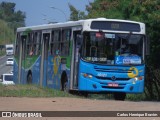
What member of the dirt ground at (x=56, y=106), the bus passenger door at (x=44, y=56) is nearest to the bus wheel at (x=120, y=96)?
the bus passenger door at (x=44, y=56)

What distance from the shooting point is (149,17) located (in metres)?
27.5

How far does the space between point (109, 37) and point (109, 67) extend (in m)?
1.17

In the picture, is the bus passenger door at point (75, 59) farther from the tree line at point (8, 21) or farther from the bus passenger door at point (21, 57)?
the tree line at point (8, 21)

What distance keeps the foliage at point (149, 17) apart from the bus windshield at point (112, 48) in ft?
4.70

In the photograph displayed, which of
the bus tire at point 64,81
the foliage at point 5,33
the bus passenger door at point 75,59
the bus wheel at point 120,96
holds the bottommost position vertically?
the foliage at point 5,33

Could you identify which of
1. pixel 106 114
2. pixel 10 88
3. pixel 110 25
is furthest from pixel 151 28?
pixel 106 114

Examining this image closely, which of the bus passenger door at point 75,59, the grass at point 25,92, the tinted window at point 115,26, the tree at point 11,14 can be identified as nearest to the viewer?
the grass at point 25,92

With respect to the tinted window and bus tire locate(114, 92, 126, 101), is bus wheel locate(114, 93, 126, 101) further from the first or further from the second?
the tinted window

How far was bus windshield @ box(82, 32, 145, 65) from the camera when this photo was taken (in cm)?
2358

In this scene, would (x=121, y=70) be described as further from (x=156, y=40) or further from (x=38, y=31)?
(x=38, y=31)

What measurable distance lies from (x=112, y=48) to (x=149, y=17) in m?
4.37

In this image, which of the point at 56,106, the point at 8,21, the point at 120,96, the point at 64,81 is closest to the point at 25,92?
the point at 64,81

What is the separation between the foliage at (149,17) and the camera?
90.9ft

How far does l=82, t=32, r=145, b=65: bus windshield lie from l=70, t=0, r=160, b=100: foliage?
56.4 inches
